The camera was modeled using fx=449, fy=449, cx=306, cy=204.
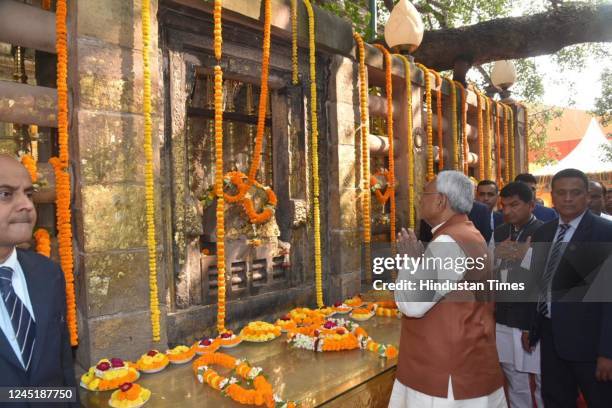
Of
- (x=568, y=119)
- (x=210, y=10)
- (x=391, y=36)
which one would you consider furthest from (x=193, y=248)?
(x=568, y=119)

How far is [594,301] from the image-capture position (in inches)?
118

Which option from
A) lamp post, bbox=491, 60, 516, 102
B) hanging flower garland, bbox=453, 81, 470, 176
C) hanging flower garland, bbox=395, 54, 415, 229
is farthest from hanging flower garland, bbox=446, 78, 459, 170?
lamp post, bbox=491, 60, 516, 102

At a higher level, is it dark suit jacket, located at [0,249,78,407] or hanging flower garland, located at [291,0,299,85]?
hanging flower garland, located at [291,0,299,85]

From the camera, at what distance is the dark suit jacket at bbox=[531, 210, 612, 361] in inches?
118

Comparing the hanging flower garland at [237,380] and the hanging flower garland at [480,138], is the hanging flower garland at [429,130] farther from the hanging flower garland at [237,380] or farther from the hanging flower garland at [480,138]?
the hanging flower garland at [237,380]

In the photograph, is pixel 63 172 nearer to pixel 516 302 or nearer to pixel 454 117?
pixel 516 302

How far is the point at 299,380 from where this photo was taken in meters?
3.24

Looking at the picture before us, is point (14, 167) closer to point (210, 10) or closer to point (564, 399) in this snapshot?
point (210, 10)

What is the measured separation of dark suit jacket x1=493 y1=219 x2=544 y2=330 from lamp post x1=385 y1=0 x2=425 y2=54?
3327mm

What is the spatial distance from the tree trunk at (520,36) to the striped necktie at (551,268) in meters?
5.57

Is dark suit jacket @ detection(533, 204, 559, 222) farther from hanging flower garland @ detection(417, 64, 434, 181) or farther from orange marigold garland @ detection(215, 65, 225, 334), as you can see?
orange marigold garland @ detection(215, 65, 225, 334)

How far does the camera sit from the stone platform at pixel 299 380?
9.68ft

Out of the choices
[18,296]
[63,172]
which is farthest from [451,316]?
[63,172]

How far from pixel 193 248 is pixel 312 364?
150cm
